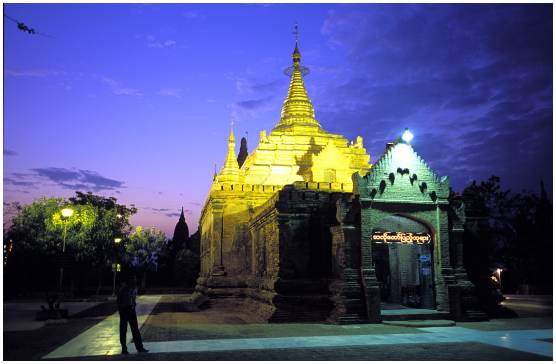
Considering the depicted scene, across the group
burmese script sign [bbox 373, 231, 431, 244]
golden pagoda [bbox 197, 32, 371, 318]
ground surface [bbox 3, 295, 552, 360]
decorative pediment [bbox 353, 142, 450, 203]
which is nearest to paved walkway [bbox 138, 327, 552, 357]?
ground surface [bbox 3, 295, 552, 360]

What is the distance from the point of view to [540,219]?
37969 millimetres

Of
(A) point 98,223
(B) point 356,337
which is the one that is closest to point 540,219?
(B) point 356,337

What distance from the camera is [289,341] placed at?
41.9ft

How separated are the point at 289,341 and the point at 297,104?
22.7 meters

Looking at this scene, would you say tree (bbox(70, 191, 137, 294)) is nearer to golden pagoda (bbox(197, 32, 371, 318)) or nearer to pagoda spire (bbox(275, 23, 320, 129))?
golden pagoda (bbox(197, 32, 371, 318))

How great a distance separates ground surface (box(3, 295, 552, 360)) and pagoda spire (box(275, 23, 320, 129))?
17.2 meters

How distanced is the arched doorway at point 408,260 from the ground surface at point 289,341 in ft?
9.45

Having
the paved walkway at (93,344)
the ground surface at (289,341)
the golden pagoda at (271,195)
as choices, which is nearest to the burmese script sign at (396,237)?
the golden pagoda at (271,195)

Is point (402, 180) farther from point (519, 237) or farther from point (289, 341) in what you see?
point (519, 237)

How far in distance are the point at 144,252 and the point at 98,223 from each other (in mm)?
20157

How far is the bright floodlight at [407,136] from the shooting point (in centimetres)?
1883

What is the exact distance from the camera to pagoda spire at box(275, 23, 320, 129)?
108 feet

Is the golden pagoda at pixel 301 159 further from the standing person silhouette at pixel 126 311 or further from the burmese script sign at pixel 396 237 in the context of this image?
the standing person silhouette at pixel 126 311

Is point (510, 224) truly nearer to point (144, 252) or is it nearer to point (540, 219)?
point (540, 219)
